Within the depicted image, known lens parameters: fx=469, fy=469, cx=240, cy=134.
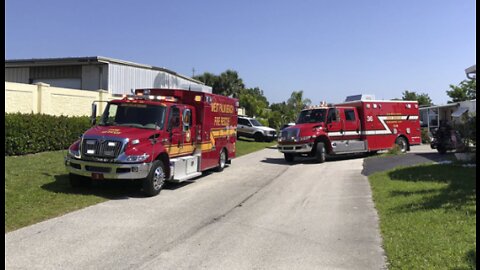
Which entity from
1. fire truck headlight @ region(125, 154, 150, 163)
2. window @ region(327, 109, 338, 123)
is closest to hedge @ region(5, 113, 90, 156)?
fire truck headlight @ region(125, 154, 150, 163)

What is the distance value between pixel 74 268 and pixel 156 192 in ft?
17.2

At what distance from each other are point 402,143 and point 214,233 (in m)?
17.4

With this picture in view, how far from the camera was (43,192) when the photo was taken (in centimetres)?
999

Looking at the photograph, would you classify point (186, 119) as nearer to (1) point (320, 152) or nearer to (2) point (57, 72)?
(1) point (320, 152)

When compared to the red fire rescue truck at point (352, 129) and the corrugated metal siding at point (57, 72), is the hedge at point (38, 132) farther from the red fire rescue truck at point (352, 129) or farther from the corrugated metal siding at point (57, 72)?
the corrugated metal siding at point (57, 72)

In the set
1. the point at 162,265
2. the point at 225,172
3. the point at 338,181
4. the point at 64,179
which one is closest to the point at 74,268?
the point at 162,265

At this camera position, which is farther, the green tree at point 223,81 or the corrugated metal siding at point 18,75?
the green tree at point 223,81

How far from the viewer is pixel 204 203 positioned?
9.84 metres

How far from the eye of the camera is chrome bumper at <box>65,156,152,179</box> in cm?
1009

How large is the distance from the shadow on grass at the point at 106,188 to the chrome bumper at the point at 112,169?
0.50 metres

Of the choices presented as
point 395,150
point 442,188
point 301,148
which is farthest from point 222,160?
point 395,150

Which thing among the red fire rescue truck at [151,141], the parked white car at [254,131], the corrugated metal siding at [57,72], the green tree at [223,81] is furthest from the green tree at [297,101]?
the red fire rescue truck at [151,141]

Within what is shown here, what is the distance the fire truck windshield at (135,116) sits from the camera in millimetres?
11383

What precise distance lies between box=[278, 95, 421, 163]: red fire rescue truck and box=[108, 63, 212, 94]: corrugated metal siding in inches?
418
